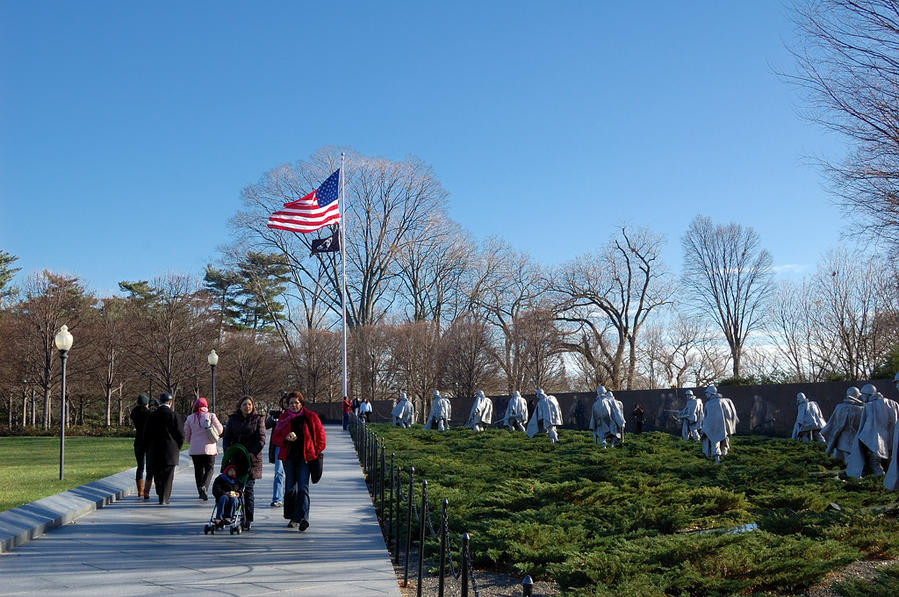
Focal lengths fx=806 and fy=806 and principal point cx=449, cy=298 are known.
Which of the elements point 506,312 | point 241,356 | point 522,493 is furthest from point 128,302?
point 522,493

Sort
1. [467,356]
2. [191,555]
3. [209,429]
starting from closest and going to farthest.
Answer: [191,555] < [209,429] < [467,356]

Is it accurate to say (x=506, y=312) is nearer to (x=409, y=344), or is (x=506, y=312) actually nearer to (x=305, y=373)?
(x=409, y=344)

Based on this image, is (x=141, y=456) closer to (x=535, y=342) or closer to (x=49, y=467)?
(x=49, y=467)

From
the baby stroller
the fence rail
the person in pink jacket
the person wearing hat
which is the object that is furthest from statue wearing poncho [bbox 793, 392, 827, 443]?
the person wearing hat

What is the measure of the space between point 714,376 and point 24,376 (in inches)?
1738

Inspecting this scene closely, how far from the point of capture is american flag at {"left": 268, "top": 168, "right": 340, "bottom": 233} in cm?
3409

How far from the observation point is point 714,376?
56.5 metres

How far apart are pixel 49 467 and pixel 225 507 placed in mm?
11698

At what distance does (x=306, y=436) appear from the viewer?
416 inches

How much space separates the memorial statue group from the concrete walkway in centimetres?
648

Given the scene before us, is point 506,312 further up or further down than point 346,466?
Answer: further up

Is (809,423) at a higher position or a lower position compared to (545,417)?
lower

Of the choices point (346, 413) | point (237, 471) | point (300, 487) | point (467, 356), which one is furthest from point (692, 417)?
point (467, 356)

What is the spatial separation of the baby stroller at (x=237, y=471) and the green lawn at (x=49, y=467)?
11.6 feet
